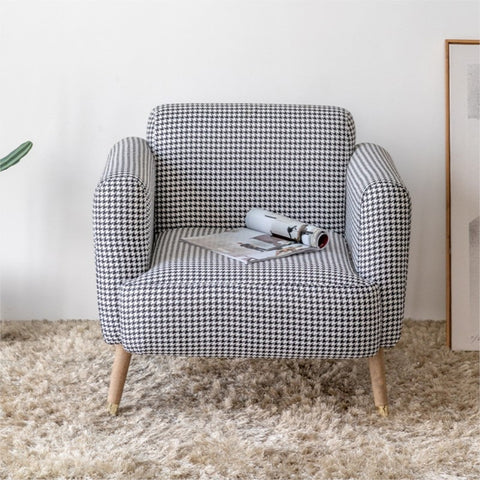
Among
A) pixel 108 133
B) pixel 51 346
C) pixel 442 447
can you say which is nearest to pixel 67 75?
pixel 108 133

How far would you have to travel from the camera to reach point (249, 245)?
6.70ft

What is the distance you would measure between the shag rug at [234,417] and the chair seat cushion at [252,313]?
0.19 meters

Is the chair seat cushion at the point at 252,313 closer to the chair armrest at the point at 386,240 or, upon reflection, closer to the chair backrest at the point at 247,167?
the chair armrest at the point at 386,240

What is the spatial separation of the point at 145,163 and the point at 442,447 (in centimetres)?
101

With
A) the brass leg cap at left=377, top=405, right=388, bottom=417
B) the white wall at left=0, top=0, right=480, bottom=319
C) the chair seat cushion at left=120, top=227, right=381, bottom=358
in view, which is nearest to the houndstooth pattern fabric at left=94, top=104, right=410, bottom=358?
the chair seat cushion at left=120, top=227, right=381, bottom=358

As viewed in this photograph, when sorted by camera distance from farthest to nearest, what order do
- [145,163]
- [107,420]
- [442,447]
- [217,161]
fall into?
[217,161] → [145,163] → [107,420] → [442,447]

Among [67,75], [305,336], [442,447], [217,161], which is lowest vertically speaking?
[442,447]

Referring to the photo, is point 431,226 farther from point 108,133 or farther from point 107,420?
point 107,420

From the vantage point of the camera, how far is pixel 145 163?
211cm

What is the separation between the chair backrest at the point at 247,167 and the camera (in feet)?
7.42

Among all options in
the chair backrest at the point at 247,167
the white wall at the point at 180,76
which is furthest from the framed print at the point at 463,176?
the chair backrest at the point at 247,167

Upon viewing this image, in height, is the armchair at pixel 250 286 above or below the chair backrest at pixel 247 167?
below

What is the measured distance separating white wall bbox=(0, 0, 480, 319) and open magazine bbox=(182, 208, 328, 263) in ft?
1.81

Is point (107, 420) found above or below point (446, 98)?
below
